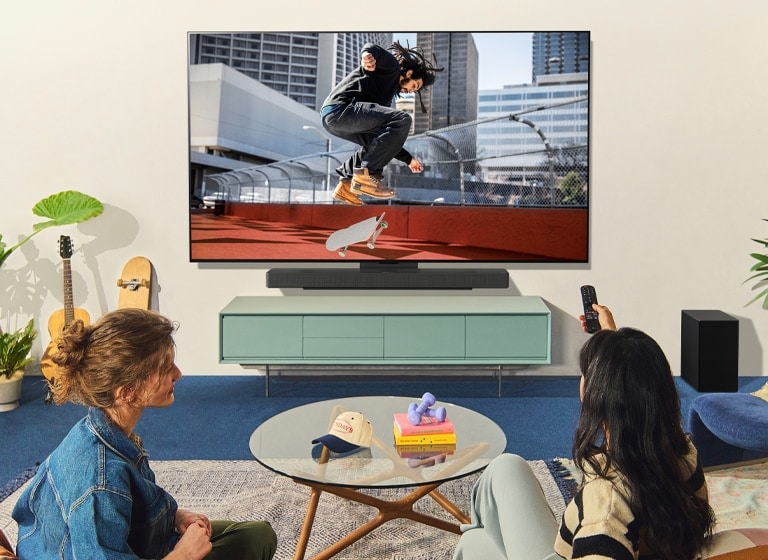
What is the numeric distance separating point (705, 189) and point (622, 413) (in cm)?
389

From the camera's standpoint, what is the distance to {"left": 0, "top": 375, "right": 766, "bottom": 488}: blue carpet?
3961 millimetres

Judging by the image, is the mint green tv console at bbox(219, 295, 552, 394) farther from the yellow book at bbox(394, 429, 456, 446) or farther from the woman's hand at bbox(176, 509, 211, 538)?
the woman's hand at bbox(176, 509, 211, 538)

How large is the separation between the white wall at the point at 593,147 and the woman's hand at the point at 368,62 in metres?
0.23

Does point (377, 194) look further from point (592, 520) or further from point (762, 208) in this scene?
point (592, 520)

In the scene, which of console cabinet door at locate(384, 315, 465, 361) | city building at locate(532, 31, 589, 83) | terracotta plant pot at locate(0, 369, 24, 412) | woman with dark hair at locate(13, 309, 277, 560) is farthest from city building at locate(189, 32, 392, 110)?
woman with dark hair at locate(13, 309, 277, 560)

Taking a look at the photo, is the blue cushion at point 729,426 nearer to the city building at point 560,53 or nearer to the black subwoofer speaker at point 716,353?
the black subwoofer speaker at point 716,353

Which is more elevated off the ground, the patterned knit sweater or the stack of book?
the patterned knit sweater

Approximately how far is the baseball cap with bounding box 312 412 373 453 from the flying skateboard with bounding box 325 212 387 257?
7.43 ft

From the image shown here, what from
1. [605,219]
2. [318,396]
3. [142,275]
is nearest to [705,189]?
[605,219]

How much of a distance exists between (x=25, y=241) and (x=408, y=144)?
87.0 inches

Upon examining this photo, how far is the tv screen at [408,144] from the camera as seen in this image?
196 inches

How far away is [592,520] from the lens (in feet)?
4.87

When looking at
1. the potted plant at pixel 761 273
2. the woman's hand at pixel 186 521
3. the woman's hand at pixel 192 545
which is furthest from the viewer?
the potted plant at pixel 761 273

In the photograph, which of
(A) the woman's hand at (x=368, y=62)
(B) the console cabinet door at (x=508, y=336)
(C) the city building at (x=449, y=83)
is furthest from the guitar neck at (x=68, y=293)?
(B) the console cabinet door at (x=508, y=336)
